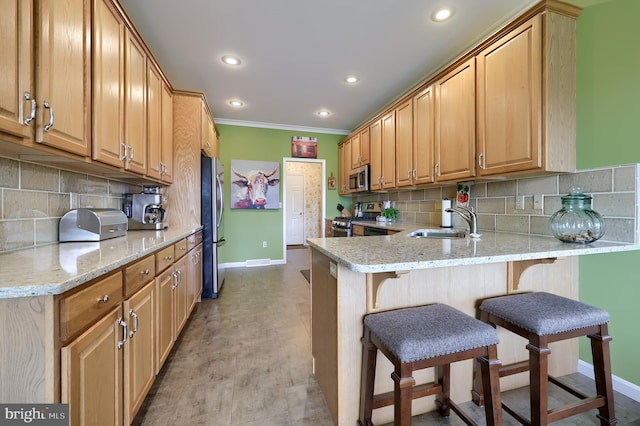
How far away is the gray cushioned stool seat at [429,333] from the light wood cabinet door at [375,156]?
8.72 feet

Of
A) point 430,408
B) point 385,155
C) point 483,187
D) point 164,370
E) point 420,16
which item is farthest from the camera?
point 385,155

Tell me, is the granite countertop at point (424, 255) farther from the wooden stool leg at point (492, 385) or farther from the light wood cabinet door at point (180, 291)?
the light wood cabinet door at point (180, 291)

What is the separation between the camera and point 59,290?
74 centimetres

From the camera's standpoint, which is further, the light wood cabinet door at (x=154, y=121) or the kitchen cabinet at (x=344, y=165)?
the kitchen cabinet at (x=344, y=165)

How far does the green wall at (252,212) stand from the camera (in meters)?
4.52

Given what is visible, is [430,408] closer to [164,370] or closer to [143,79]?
[164,370]

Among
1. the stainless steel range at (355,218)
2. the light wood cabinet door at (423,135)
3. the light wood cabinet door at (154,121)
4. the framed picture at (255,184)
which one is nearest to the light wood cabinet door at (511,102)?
the light wood cabinet door at (423,135)

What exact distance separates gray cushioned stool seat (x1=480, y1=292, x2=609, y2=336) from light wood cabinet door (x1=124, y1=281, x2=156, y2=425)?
5.78ft

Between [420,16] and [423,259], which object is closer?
[423,259]

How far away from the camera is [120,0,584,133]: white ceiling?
75.6 inches

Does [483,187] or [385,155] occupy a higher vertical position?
[385,155]

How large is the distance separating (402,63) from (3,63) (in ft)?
9.40

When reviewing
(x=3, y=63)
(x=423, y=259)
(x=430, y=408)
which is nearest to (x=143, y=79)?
(x=3, y=63)

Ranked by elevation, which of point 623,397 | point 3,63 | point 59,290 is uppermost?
point 3,63
